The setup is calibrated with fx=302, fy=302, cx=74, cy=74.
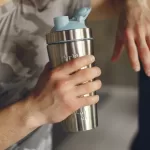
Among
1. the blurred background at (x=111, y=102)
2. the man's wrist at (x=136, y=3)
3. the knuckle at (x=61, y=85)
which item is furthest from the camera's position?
the blurred background at (x=111, y=102)

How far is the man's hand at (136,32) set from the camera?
0.56 m

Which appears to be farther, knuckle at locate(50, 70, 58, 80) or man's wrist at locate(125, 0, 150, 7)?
man's wrist at locate(125, 0, 150, 7)

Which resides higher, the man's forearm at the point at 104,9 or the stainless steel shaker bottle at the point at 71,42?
the man's forearm at the point at 104,9

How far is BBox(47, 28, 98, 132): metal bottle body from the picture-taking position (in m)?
0.50

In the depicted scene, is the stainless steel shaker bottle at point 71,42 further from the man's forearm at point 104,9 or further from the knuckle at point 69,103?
the man's forearm at point 104,9

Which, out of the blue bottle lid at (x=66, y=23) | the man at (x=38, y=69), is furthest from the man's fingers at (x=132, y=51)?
the blue bottle lid at (x=66, y=23)

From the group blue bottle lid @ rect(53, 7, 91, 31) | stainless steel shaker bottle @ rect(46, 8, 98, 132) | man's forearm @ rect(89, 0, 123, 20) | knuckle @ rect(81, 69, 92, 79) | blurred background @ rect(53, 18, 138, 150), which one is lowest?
blurred background @ rect(53, 18, 138, 150)

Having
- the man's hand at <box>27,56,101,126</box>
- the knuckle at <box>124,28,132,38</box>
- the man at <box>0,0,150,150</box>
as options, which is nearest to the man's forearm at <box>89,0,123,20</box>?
the man at <box>0,0,150,150</box>

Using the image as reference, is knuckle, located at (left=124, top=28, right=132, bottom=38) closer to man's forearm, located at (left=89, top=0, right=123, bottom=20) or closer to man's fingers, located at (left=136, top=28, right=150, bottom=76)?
man's fingers, located at (left=136, top=28, right=150, bottom=76)

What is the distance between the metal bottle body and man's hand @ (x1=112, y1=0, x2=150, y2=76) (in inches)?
3.4

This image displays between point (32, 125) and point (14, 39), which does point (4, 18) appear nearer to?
point (14, 39)

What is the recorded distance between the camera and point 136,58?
1.82ft

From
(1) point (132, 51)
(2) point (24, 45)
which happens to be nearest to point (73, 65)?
(1) point (132, 51)

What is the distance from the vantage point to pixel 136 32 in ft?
1.89
